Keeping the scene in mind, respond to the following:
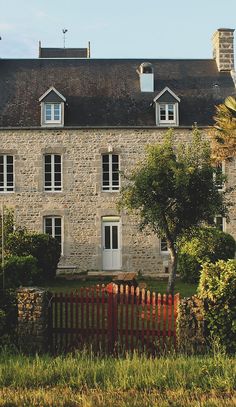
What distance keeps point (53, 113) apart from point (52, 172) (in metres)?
2.70

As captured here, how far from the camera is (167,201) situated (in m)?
16.9

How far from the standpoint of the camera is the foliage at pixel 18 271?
40.0 feet

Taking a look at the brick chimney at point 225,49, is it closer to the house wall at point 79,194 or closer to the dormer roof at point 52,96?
the house wall at point 79,194

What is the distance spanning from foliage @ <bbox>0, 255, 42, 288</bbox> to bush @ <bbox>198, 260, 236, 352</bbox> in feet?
14.2

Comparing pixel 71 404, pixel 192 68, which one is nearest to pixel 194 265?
pixel 192 68

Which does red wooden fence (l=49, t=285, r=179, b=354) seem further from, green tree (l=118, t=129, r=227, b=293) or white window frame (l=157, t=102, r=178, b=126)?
white window frame (l=157, t=102, r=178, b=126)

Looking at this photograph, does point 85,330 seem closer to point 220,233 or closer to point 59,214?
point 220,233

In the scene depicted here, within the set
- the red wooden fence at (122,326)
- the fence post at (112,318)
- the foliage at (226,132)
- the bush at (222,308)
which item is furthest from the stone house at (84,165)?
the bush at (222,308)

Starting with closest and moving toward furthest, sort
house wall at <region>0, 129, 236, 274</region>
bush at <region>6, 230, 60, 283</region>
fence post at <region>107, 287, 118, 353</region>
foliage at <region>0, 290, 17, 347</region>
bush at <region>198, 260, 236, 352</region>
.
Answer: bush at <region>198, 260, 236, 352</region> → foliage at <region>0, 290, 17, 347</region> → fence post at <region>107, 287, 118, 353</region> → bush at <region>6, 230, 60, 283</region> → house wall at <region>0, 129, 236, 274</region>

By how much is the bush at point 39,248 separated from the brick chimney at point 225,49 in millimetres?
13231

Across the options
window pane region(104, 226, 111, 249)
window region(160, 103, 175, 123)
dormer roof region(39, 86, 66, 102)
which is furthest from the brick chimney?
window pane region(104, 226, 111, 249)

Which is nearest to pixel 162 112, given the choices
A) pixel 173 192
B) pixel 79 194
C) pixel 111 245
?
pixel 79 194

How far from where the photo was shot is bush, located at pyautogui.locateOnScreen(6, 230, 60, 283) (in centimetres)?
1944

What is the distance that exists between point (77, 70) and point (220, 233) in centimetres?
1128
